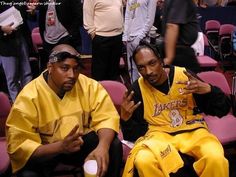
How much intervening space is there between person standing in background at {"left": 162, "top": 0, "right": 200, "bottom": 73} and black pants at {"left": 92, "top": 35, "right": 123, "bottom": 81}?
1364mm

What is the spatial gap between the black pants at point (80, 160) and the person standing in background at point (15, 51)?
6.29ft

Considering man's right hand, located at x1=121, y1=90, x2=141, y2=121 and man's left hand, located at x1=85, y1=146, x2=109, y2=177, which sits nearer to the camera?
man's left hand, located at x1=85, y1=146, x2=109, y2=177

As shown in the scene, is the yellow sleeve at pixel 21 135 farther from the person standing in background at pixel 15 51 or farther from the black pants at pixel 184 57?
the person standing in background at pixel 15 51

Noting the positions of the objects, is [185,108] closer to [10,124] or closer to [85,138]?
[85,138]

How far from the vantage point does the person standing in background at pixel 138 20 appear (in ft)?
14.2

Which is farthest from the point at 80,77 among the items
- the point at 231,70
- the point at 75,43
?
the point at 231,70

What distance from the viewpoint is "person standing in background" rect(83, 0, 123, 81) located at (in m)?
4.25

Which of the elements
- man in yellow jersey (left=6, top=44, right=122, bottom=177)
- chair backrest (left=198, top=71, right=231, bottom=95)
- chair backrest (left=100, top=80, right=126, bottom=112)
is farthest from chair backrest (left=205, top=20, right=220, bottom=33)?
man in yellow jersey (left=6, top=44, right=122, bottom=177)

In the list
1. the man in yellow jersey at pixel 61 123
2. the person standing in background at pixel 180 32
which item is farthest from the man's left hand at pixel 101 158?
the person standing in background at pixel 180 32

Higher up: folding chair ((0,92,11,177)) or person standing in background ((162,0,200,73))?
person standing in background ((162,0,200,73))

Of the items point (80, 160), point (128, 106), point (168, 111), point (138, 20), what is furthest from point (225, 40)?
point (80, 160)

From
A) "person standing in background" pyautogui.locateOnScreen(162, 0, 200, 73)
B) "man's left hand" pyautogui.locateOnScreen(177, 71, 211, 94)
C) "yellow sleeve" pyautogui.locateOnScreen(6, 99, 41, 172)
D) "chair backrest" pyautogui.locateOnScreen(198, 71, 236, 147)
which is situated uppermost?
"person standing in background" pyautogui.locateOnScreen(162, 0, 200, 73)

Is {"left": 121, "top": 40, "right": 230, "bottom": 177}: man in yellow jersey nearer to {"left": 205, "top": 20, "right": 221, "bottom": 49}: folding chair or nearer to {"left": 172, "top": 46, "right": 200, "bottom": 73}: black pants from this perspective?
{"left": 172, "top": 46, "right": 200, "bottom": 73}: black pants

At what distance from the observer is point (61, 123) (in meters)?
2.38
